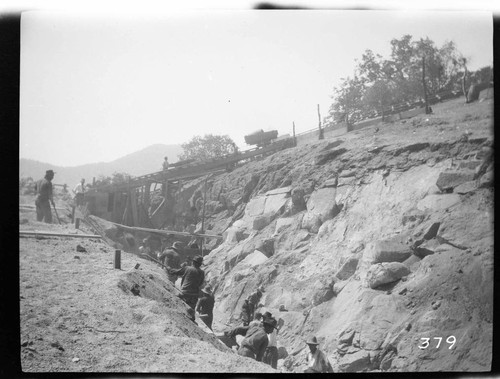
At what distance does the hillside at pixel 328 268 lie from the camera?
5914 mm

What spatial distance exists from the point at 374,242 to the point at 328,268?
4.18 feet

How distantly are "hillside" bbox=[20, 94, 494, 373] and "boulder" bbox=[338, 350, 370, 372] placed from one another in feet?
0.07

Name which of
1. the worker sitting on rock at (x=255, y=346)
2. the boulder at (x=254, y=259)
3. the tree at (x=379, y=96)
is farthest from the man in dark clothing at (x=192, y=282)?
the tree at (x=379, y=96)

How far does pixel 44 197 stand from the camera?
28.5 feet

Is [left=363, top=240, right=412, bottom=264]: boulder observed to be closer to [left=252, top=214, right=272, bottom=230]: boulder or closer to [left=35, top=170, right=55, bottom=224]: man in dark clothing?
[left=252, top=214, right=272, bottom=230]: boulder

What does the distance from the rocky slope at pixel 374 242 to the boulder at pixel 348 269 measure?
0.9 inches

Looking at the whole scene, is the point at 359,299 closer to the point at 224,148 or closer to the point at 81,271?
the point at 224,148

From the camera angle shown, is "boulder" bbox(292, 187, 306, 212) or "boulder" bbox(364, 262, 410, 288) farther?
"boulder" bbox(292, 187, 306, 212)

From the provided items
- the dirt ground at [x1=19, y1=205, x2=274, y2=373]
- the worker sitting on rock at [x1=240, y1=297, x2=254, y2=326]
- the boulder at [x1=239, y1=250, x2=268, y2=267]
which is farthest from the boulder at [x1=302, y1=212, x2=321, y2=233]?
the dirt ground at [x1=19, y1=205, x2=274, y2=373]

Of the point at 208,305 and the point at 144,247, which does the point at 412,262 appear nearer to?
the point at 208,305

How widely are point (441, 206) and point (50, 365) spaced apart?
743cm

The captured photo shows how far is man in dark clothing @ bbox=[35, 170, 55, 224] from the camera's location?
8553mm
